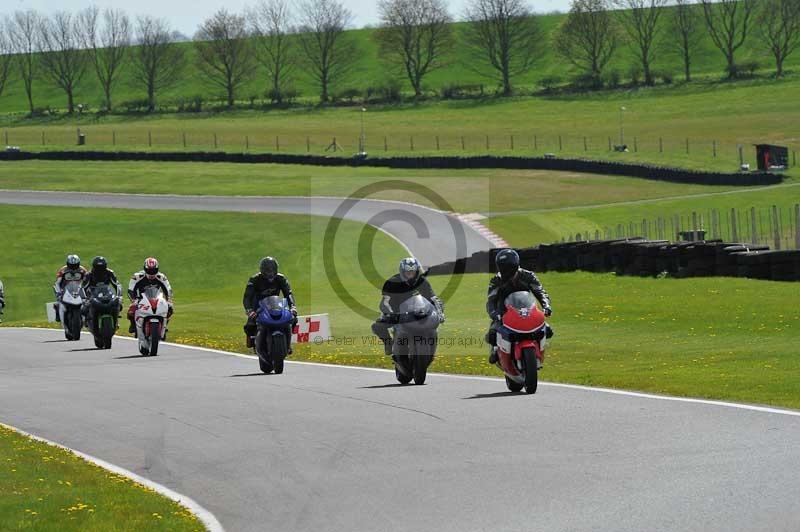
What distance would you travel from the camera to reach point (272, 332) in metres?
20.4

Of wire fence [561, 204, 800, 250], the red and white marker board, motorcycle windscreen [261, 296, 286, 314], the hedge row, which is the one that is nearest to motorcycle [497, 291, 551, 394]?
motorcycle windscreen [261, 296, 286, 314]

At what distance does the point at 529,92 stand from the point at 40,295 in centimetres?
9873

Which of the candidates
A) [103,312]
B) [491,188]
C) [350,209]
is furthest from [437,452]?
[491,188]

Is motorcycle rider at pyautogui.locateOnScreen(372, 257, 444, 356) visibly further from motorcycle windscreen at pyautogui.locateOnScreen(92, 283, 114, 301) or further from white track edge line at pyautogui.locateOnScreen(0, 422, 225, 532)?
motorcycle windscreen at pyautogui.locateOnScreen(92, 283, 114, 301)

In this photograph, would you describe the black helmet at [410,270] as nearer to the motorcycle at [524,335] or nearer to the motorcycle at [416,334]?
the motorcycle at [416,334]

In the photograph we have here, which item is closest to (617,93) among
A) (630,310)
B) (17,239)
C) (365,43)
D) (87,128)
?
(87,128)

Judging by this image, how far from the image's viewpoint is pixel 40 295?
48.8 m

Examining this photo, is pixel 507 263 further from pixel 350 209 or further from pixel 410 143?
pixel 410 143

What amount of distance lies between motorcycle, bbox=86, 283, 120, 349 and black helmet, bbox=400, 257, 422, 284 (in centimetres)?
1102

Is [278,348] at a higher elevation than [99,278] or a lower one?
lower

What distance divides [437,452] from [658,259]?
22.9 metres

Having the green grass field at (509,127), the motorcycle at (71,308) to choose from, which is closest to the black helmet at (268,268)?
the motorcycle at (71,308)

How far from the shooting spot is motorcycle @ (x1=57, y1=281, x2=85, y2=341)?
1156 inches

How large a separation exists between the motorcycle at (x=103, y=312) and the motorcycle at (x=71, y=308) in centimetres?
155
